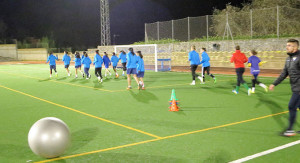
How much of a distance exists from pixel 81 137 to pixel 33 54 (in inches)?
2292

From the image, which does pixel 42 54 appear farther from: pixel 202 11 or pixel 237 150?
pixel 237 150

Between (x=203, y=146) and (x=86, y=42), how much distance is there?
Result: 89.7 metres

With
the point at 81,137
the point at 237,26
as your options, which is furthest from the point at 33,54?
the point at 81,137

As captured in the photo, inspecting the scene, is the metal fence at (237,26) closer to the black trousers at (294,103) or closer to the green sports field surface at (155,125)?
the green sports field surface at (155,125)

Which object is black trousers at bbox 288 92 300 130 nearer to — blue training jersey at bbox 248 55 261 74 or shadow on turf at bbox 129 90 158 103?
shadow on turf at bbox 129 90 158 103

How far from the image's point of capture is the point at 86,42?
93.0m

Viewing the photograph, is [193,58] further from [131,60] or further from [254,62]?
[254,62]

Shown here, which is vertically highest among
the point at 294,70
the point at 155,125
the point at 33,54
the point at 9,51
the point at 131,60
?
the point at 9,51

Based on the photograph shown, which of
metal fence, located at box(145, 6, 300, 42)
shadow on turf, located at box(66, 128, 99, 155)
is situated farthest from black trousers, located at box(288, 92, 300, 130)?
metal fence, located at box(145, 6, 300, 42)

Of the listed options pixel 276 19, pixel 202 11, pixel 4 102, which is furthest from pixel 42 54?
pixel 4 102

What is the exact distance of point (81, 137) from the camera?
284 inches

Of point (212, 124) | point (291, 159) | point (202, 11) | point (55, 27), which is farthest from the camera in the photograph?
point (55, 27)

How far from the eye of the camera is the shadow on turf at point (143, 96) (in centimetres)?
1225

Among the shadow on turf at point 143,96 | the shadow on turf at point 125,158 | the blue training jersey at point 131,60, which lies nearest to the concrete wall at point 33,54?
the blue training jersey at point 131,60
